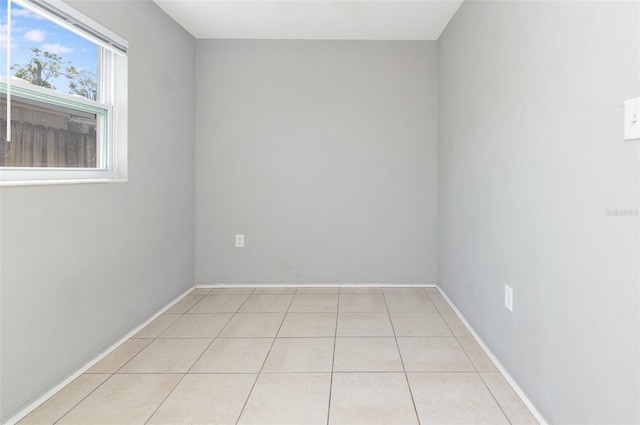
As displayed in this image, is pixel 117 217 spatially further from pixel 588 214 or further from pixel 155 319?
pixel 588 214

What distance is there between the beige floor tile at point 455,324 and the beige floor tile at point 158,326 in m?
1.98

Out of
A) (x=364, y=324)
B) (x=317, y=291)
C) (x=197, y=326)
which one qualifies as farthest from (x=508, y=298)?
(x=197, y=326)

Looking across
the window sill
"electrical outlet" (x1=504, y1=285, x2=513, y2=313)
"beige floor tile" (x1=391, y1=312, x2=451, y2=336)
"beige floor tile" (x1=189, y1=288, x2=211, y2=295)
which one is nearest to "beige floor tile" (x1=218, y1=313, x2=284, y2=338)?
"beige floor tile" (x1=189, y1=288, x2=211, y2=295)

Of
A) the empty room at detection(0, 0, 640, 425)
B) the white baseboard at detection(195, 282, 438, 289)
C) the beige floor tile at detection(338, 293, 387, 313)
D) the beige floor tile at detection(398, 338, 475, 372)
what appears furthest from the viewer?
the white baseboard at detection(195, 282, 438, 289)

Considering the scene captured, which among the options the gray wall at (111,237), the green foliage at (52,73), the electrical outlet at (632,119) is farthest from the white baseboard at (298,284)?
the electrical outlet at (632,119)

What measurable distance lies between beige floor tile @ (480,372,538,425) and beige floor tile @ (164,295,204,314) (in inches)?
86.1

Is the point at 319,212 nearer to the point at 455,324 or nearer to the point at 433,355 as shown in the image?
the point at 455,324

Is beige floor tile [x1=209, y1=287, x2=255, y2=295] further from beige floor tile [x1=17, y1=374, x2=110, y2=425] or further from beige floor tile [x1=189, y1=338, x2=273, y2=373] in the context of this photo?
beige floor tile [x1=17, y1=374, x2=110, y2=425]

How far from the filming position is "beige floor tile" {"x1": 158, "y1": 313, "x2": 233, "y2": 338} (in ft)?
7.99

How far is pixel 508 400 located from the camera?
167 cm

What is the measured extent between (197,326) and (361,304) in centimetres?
128

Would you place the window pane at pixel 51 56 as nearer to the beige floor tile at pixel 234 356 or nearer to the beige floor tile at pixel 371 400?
the beige floor tile at pixel 234 356

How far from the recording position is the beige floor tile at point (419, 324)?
243 cm

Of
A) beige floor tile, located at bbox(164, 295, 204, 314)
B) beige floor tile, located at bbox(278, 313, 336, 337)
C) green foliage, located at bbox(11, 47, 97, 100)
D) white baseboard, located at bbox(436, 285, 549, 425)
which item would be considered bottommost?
white baseboard, located at bbox(436, 285, 549, 425)
